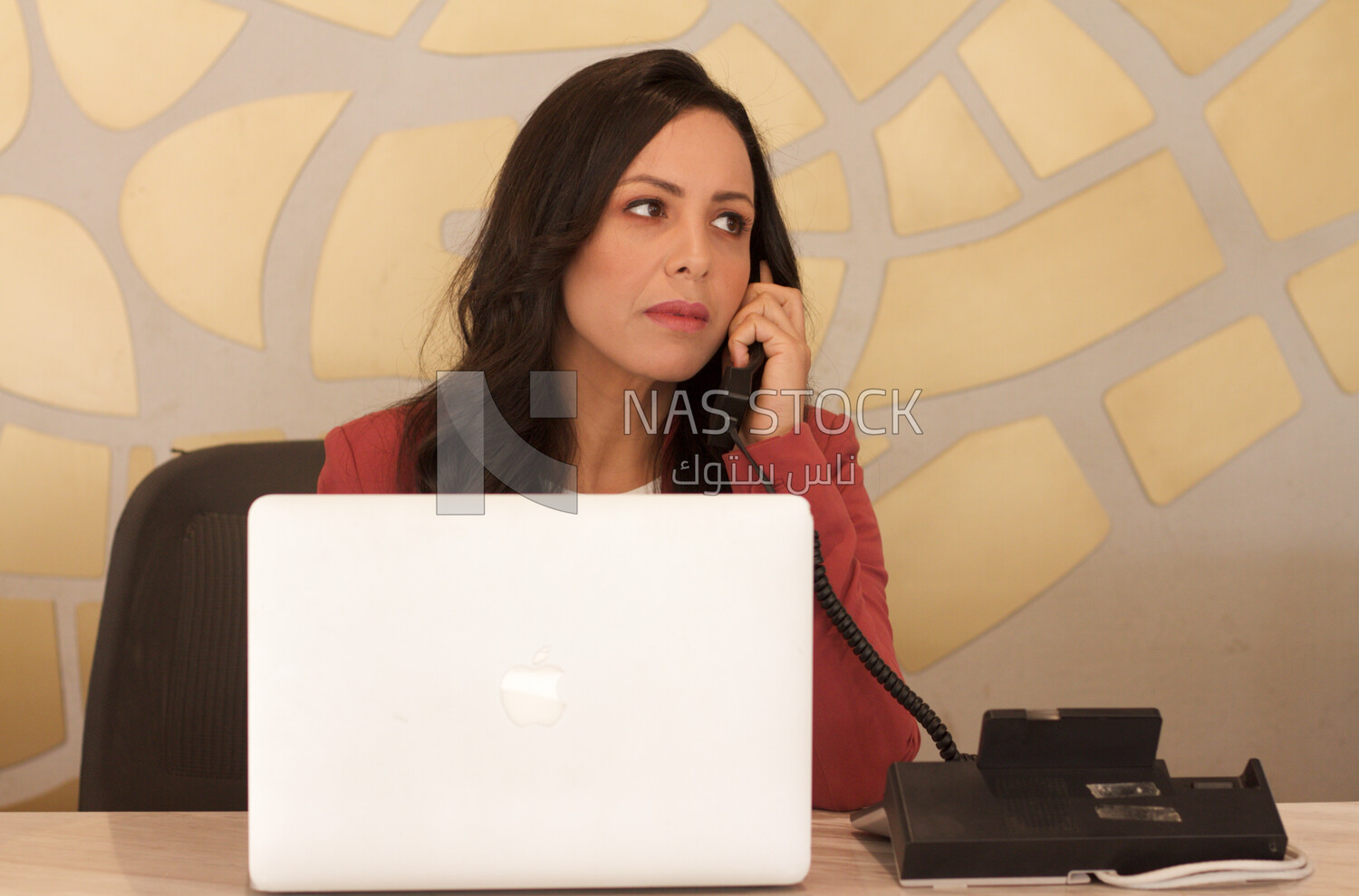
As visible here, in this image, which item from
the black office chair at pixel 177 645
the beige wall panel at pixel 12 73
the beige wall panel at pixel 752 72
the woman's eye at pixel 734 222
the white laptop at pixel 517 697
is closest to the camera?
the white laptop at pixel 517 697

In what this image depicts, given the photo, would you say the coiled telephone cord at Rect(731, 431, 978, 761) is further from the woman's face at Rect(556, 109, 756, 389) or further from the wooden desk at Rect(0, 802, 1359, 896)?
the woman's face at Rect(556, 109, 756, 389)

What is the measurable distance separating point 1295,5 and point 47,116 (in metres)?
2.54

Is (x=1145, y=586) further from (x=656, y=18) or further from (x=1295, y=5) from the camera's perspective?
(x=656, y=18)

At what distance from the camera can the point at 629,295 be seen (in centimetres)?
144

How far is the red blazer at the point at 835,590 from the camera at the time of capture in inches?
44.7

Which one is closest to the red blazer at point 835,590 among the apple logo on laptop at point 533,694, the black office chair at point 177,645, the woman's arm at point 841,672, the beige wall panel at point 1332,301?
the woman's arm at point 841,672

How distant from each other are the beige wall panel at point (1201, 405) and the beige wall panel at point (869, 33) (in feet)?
2.69

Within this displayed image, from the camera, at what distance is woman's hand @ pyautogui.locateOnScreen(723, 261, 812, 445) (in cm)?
137

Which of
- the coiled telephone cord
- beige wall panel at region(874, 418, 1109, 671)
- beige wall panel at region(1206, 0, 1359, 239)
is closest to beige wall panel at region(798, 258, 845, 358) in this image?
beige wall panel at region(874, 418, 1109, 671)

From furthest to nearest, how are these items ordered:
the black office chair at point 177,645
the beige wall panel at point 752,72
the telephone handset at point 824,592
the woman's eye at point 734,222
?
the beige wall panel at point 752,72 < the woman's eye at point 734,222 < the black office chair at point 177,645 < the telephone handset at point 824,592

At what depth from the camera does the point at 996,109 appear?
7.02 feet

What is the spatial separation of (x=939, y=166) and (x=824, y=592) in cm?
133

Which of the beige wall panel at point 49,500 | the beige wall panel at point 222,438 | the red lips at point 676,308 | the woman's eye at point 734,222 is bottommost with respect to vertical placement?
the beige wall panel at point 49,500

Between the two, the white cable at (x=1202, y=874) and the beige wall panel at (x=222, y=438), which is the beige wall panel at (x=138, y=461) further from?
the white cable at (x=1202, y=874)
